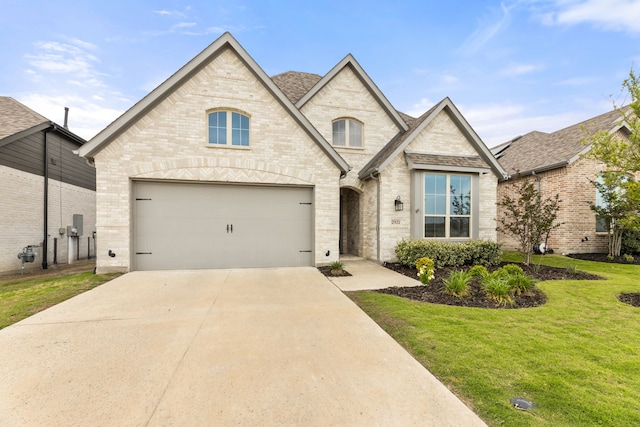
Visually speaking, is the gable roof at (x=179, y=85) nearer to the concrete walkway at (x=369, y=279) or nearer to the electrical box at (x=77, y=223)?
the concrete walkway at (x=369, y=279)

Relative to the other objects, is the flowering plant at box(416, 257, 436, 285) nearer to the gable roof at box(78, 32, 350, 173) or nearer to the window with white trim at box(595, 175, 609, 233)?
the gable roof at box(78, 32, 350, 173)

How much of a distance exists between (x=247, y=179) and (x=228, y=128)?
1826 millimetres

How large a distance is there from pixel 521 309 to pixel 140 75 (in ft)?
57.0

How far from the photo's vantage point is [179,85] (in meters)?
8.34

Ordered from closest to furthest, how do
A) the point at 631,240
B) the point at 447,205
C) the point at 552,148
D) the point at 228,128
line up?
1. the point at 228,128
2. the point at 447,205
3. the point at 631,240
4. the point at 552,148

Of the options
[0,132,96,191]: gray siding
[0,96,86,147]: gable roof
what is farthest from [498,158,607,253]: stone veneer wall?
[0,96,86,147]: gable roof

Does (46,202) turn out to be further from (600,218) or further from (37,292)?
(600,218)

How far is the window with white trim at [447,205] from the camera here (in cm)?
984

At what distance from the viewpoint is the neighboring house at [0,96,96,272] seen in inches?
339

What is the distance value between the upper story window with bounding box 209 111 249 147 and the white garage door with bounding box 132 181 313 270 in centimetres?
151

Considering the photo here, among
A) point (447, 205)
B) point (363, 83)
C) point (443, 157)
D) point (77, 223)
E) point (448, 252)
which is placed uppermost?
point (363, 83)

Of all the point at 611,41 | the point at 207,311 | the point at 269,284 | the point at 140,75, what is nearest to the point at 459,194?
the point at 269,284

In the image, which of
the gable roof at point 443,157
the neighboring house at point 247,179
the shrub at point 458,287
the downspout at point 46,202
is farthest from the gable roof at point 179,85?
the shrub at point 458,287

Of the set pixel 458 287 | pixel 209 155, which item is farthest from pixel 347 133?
pixel 458 287
